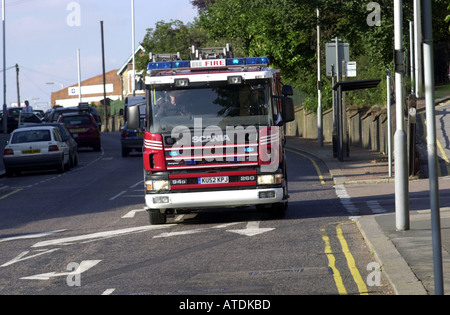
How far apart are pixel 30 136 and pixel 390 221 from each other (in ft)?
65.8

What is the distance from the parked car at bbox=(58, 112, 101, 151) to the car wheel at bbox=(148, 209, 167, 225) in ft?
90.8

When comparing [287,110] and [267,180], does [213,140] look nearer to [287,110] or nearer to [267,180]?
[267,180]

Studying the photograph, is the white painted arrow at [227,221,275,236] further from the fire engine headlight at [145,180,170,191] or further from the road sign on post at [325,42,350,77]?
the road sign on post at [325,42,350,77]

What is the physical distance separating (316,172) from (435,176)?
19309mm

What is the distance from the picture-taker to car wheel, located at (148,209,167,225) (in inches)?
607

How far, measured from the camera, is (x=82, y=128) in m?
43.0

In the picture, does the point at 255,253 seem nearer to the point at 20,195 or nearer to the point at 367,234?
the point at 367,234

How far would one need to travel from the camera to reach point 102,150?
4559cm

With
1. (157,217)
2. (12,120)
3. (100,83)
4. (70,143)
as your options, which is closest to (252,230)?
(157,217)

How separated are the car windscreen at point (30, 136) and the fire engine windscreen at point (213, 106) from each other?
17020 millimetres

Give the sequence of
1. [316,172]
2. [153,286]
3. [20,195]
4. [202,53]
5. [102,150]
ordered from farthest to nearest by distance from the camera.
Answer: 1. [102,150]
2. [316,172]
3. [20,195]
4. [202,53]
5. [153,286]

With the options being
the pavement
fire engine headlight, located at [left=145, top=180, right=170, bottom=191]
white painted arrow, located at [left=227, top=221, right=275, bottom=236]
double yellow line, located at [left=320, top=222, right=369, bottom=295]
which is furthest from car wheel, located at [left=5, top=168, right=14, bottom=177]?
double yellow line, located at [left=320, top=222, right=369, bottom=295]

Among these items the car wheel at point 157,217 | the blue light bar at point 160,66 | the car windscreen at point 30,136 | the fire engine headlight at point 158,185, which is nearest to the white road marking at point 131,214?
the car wheel at point 157,217
